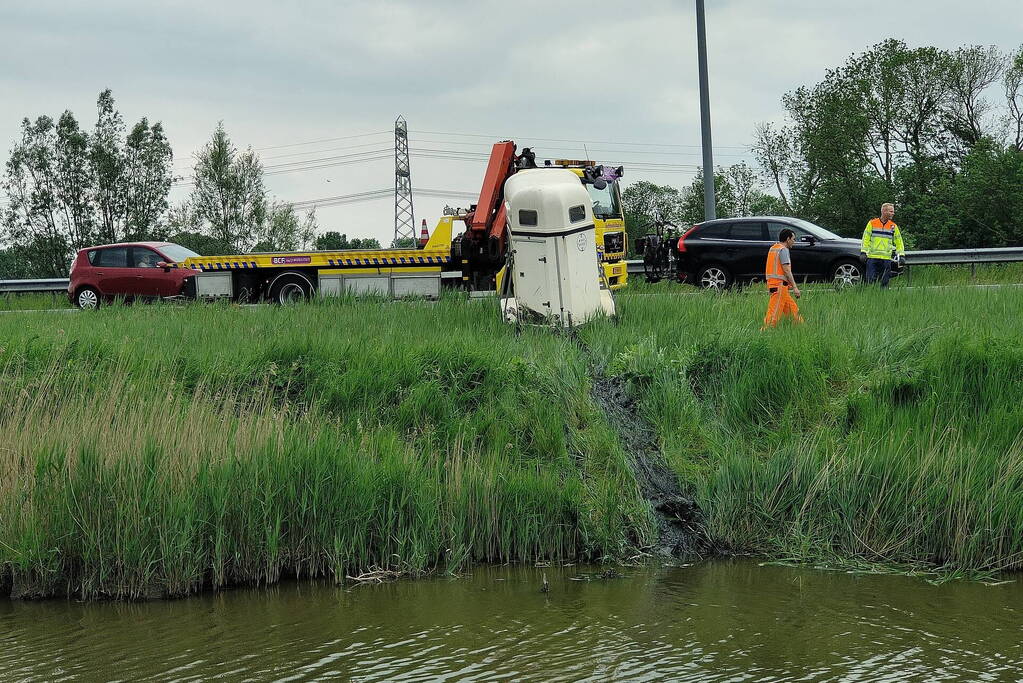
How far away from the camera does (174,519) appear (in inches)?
299

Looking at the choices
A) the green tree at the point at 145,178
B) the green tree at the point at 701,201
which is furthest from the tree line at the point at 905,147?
the green tree at the point at 145,178

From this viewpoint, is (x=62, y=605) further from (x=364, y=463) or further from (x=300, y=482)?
(x=364, y=463)

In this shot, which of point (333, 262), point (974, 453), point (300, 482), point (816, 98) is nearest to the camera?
point (300, 482)

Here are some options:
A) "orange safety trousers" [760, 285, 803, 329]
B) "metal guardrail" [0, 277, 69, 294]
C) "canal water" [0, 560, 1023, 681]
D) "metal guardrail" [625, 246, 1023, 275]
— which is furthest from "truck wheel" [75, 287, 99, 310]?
"canal water" [0, 560, 1023, 681]

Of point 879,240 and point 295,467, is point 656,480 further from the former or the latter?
point 879,240

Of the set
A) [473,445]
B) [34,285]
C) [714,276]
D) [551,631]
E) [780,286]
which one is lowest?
[551,631]

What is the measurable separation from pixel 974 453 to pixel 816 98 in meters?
47.0

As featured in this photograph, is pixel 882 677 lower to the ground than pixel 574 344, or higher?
lower

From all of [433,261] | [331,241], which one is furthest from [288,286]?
[331,241]

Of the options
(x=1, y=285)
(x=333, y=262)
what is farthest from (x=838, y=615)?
(x=1, y=285)

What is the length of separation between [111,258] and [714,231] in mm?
12819

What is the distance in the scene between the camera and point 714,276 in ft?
74.6

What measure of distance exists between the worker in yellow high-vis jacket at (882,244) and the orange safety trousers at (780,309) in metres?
4.58

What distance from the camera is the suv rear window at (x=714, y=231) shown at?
22703mm
